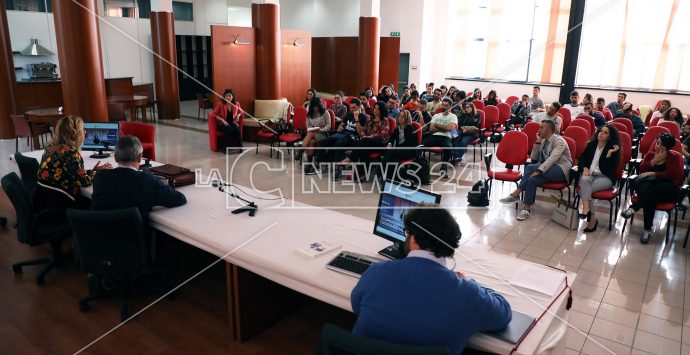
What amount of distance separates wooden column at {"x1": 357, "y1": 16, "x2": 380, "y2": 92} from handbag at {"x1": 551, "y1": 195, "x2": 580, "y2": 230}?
28.2 ft

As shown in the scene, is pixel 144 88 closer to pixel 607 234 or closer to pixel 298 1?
pixel 298 1

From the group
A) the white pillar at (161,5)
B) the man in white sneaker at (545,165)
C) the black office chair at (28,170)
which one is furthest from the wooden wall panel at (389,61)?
the black office chair at (28,170)

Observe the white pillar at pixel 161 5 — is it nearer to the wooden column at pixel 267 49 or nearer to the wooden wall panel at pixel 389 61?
the wooden column at pixel 267 49

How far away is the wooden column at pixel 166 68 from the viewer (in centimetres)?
1275

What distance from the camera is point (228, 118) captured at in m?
9.09

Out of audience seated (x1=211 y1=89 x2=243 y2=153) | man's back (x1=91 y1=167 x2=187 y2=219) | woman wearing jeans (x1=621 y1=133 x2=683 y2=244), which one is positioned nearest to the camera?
man's back (x1=91 y1=167 x2=187 y2=219)

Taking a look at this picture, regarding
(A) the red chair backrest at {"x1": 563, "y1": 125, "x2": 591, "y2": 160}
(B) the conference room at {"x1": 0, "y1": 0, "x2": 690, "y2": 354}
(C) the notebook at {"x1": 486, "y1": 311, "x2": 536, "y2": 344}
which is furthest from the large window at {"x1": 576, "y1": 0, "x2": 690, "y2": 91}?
(C) the notebook at {"x1": 486, "y1": 311, "x2": 536, "y2": 344}

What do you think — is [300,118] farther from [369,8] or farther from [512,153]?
[369,8]

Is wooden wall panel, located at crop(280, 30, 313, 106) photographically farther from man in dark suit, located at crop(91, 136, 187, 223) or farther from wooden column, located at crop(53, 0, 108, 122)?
man in dark suit, located at crop(91, 136, 187, 223)

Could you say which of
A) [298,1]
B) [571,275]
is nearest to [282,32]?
[298,1]

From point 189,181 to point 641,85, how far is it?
1191cm

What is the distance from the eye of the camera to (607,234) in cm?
527

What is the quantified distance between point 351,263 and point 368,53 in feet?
37.1

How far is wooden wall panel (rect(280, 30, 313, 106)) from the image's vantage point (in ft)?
37.2
